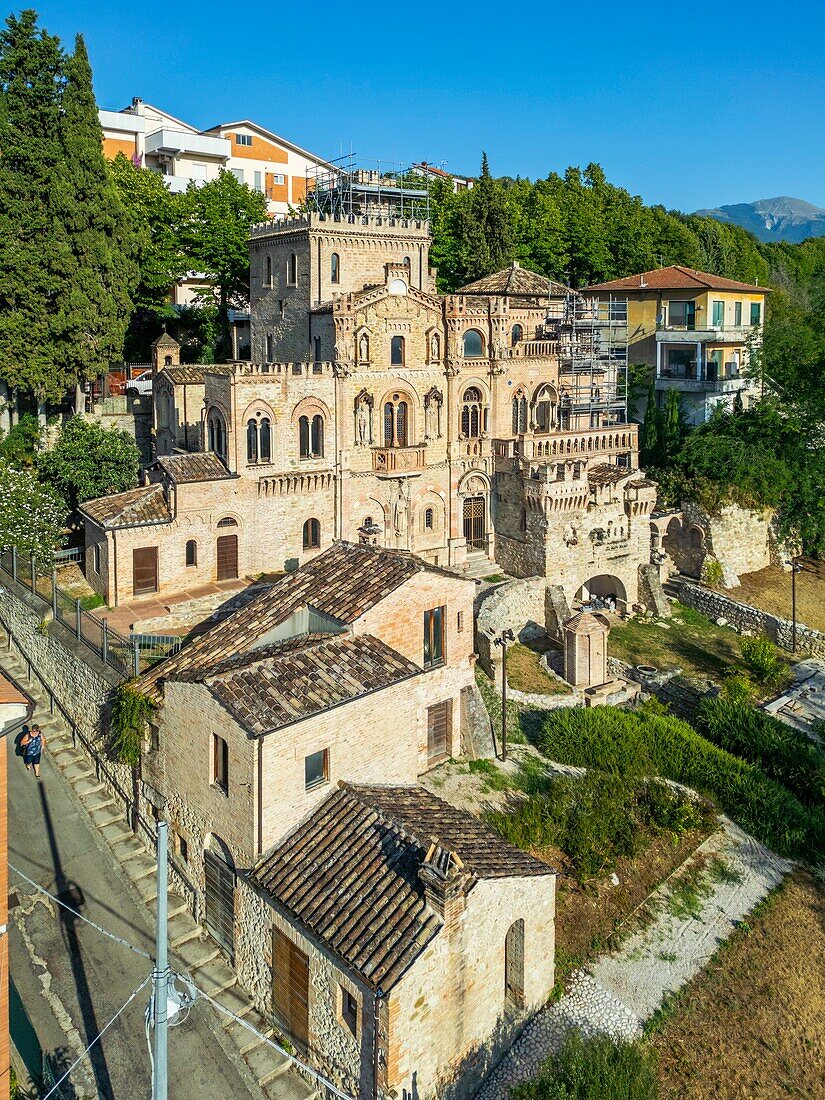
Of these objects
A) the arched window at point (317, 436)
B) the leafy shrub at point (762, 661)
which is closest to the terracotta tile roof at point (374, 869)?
the arched window at point (317, 436)

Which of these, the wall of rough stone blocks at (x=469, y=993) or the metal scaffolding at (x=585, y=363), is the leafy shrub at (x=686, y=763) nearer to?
the wall of rough stone blocks at (x=469, y=993)

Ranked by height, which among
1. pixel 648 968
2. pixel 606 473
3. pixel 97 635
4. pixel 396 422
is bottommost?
pixel 648 968

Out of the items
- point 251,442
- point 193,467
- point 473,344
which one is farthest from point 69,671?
point 473,344

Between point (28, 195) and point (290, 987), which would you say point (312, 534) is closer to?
point (28, 195)

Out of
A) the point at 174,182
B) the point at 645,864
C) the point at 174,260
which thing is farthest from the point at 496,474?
the point at 174,182

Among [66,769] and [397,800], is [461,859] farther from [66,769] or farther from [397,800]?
[66,769]

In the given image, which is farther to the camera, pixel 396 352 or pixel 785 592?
pixel 785 592

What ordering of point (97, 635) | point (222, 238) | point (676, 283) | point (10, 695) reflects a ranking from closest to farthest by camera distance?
point (10, 695) < point (97, 635) < point (222, 238) < point (676, 283)
